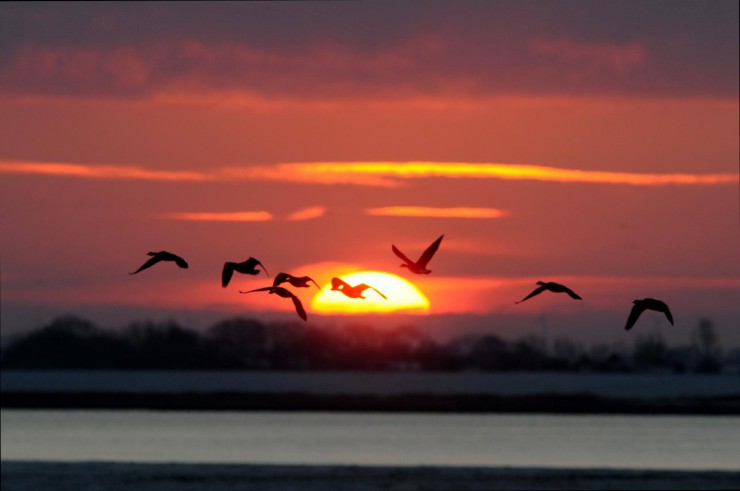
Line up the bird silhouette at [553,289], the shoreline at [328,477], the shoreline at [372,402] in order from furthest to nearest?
the shoreline at [372,402], the shoreline at [328,477], the bird silhouette at [553,289]

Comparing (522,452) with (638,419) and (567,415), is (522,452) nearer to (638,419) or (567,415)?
(638,419)

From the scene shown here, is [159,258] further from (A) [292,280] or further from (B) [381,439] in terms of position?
(B) [381,439]

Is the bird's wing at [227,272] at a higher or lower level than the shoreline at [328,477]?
higher

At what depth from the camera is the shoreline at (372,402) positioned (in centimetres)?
13138

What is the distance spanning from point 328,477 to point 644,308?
1213 inches

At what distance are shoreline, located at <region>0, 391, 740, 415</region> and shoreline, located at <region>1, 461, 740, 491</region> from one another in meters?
69.2

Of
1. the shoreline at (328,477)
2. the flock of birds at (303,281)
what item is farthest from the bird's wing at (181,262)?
the shoreline at (328,477)

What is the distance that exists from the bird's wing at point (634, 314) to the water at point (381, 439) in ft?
132

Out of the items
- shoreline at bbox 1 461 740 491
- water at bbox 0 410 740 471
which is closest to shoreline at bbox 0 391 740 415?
water at bbox 0 410 740 471

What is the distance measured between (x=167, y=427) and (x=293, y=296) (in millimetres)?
79818

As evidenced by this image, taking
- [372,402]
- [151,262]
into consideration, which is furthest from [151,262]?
[372,402]

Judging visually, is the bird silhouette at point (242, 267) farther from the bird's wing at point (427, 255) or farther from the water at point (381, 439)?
the water at point (381, 439)

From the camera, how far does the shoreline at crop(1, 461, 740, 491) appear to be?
1944 inches

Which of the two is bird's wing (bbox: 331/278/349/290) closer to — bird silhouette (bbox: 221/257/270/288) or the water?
bird silhouette (bbox: 221/257/270/288)
